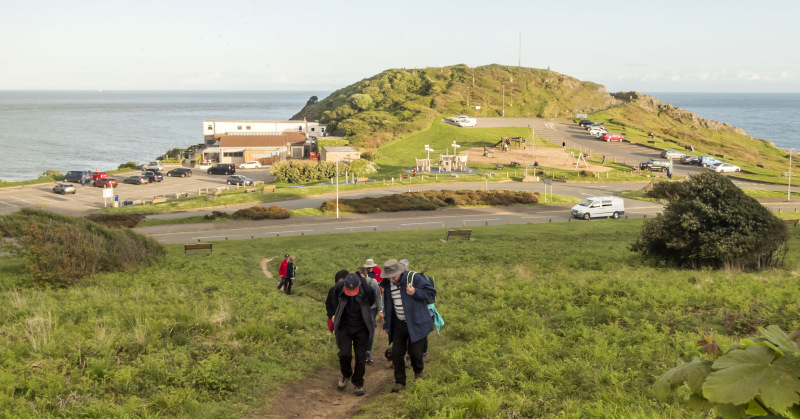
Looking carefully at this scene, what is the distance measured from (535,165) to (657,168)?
45.3ft

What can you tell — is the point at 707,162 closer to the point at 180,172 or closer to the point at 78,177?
the point at 180,172

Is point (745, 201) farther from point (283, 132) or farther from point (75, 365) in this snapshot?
point (283, 132)

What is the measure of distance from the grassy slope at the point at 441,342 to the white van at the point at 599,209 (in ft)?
83.7

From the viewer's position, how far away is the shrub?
38.8 m

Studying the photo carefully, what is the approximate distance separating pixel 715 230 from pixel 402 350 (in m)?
13.0

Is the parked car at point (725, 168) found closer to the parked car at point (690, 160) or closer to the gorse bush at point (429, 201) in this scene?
the parked car at point (690, 160)

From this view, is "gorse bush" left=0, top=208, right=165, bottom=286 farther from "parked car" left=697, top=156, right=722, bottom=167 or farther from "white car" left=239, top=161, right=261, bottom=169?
"parked car" left=697, top=156, right=722, bottom=167

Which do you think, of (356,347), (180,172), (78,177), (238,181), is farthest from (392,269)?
(180,172)

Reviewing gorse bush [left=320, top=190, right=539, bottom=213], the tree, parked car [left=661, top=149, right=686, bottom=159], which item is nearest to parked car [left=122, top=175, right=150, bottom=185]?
gorse bush [left=320, top=190, right=539, bottom=213]

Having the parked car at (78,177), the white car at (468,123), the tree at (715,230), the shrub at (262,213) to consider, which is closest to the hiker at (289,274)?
the tree at (715,230)

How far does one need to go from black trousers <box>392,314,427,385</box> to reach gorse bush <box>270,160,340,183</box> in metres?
52.9

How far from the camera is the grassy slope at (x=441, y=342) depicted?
6566 millimetres

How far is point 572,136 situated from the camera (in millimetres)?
86000

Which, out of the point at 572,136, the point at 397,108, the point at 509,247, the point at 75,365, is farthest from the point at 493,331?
the point at 397,108
